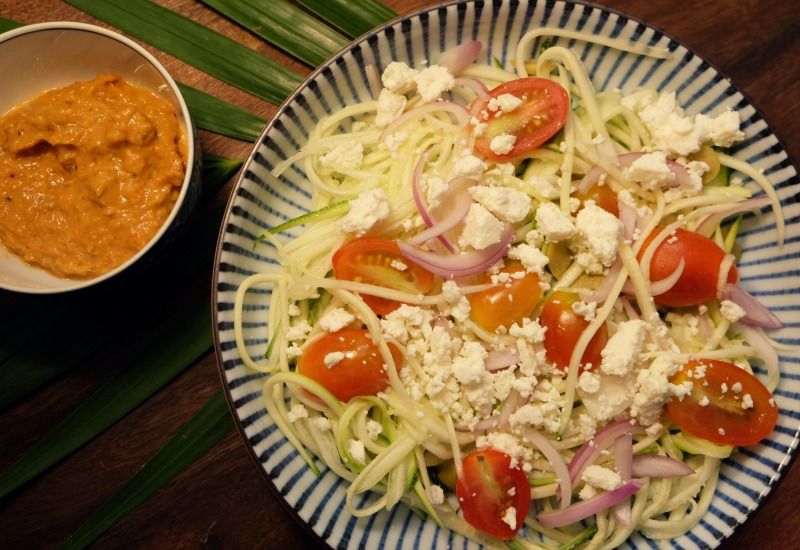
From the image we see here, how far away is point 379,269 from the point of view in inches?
83.5

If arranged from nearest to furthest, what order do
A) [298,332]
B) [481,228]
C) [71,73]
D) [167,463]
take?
[481,228], [298,332], [71,73], [167,463]

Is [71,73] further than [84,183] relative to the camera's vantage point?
Yes

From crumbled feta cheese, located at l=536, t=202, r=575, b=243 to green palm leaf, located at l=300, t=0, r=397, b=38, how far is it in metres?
1.00

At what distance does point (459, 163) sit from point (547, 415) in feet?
2.79

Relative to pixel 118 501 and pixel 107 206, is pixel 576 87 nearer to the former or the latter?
pixel 107 206

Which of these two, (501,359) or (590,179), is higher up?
(590,179)

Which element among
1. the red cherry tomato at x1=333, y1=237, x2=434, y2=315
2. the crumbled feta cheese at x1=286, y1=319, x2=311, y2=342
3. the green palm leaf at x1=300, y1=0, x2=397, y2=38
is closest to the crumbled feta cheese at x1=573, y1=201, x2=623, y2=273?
the red cherry tomato at x1=333, y1=237, x2=434, y2=315

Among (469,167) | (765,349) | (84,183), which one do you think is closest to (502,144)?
(469,167)

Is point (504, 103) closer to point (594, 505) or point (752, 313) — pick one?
point (752, 313)

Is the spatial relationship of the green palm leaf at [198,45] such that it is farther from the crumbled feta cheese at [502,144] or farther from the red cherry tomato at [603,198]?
the red cherry tomato at [603,198]

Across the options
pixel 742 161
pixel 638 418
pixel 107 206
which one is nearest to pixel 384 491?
pixel 638 418

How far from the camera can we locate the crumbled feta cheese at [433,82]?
87.2 inches

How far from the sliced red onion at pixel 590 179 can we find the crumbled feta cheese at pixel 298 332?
1.04m

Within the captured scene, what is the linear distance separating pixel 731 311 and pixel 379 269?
46.1 inches
